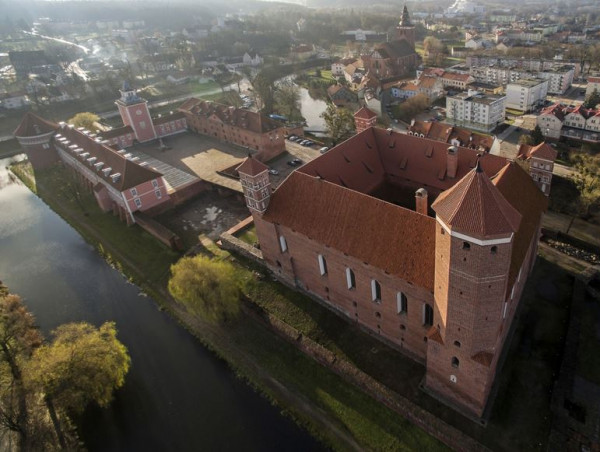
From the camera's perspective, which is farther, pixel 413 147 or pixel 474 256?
pixel 413 147

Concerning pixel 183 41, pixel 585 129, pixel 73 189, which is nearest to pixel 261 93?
pixel 73 189

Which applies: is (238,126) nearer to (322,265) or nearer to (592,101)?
(322,265)

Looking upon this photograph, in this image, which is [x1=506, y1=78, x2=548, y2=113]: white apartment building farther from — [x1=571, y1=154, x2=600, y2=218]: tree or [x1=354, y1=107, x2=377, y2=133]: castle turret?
[x1=354, y1=107, x2=377, y2=133]: castle turret

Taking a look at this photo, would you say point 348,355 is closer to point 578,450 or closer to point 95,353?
point 578,450

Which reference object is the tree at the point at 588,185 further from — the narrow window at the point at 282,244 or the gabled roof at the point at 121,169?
the gabled roof at the point at 121,169

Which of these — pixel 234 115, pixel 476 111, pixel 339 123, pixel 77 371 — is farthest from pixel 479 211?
pixel 476 111

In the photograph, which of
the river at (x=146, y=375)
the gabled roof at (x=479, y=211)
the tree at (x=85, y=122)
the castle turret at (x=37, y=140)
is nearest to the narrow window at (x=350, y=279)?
the river at (x=146, y=375)
